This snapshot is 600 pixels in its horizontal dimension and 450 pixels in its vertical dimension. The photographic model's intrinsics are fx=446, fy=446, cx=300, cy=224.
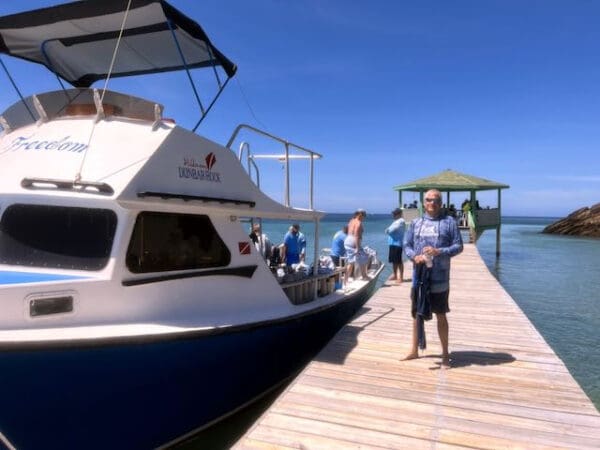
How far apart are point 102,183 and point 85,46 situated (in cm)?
277

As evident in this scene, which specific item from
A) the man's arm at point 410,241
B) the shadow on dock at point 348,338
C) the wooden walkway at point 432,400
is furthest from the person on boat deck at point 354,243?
the man's arm at point 410,241

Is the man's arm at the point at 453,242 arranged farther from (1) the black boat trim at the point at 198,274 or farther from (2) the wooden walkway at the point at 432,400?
(1) the black boat trim at the point at 198,274

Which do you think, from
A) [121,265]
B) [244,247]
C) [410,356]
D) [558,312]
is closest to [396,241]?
[410,356]

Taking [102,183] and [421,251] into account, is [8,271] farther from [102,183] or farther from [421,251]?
[421,251]

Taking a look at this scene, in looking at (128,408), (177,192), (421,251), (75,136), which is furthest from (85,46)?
(421,251)

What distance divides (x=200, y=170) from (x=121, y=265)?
1.27 m

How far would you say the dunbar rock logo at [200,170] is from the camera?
4.43m

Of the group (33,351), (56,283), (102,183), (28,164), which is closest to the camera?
(33,351)

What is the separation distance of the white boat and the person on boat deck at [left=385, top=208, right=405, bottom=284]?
16.4 ft

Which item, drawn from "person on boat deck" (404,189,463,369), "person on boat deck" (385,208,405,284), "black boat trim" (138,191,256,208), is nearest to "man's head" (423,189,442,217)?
"person on boat deck" (404,189,463,369)

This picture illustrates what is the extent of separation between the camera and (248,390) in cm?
500

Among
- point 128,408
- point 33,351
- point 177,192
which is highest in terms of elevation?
point 177,192

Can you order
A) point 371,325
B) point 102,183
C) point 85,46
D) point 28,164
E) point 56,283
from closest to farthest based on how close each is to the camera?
point 56,283 → point 102,183 → point 28,164 → point 85,46 → point 371,325

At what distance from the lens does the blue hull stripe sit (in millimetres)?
3450
